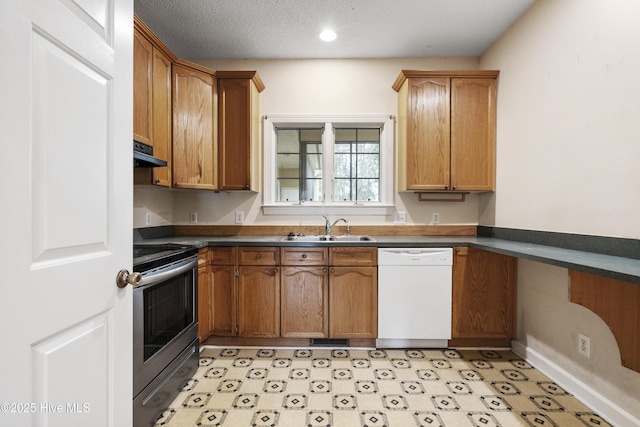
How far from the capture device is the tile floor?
1694 mm

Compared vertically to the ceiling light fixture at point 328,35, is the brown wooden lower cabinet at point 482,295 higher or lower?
lower

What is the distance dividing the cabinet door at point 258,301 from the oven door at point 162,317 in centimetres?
40

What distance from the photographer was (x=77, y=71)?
838mm

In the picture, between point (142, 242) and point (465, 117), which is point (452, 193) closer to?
point (465, 117)

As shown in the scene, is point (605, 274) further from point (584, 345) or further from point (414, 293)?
point (414, 293)

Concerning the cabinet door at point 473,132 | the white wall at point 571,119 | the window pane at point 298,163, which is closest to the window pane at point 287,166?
the window pane at point 298,163

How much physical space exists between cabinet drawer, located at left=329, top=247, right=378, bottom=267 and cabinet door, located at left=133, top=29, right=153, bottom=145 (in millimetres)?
1615

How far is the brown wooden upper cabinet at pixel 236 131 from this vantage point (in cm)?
279

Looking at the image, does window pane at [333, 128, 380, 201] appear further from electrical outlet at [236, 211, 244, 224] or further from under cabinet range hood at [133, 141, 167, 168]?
under cabinet range hood at [133, 141, 167, 168]

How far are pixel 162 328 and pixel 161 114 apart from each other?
5.13ft

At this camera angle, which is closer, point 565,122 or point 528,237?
point 565,122

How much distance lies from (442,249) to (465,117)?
1.23 meters

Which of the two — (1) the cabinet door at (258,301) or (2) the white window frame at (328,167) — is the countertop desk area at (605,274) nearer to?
(2) the white window frame at (328,167)

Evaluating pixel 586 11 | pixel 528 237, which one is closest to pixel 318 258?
pixel 528 237
